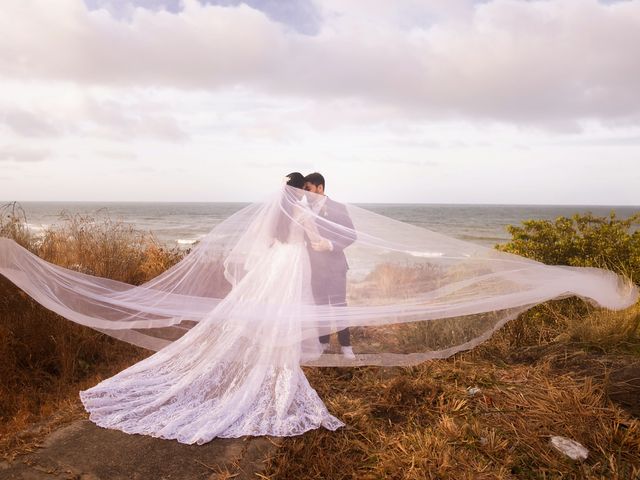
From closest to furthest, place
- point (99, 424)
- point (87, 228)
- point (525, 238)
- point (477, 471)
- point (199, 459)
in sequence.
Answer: point (477, 471) → point (199, 459) → point (99, 424) → point (525, 238) → point (87, 228)

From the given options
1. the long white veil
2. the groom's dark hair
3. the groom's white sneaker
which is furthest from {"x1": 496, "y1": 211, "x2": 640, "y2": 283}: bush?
the groom's white sneaker

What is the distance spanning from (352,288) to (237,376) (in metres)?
1.33

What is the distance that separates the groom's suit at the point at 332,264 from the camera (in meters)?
4.38

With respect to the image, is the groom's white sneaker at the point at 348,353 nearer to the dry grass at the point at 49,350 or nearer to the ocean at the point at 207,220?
the dry grass at the point at 49,350

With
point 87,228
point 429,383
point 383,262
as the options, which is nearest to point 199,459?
point 429,383

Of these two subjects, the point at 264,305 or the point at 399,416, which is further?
the point at 264,305

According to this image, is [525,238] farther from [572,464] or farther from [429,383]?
[572,464]

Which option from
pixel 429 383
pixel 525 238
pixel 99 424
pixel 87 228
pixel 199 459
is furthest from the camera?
pixel 87 228

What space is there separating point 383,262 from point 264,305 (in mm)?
1169

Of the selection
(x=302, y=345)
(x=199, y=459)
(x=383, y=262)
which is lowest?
(x=199, y=459)

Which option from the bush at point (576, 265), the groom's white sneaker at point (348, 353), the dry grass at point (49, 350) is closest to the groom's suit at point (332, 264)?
the groom's white sneaker at point (348, 353)

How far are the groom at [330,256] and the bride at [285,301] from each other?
0.01 m

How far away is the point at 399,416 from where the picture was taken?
138 inches

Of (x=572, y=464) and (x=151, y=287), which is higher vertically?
(x=151, y=287)
